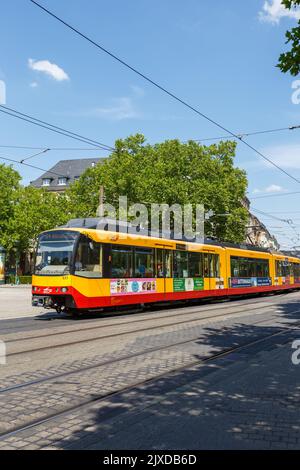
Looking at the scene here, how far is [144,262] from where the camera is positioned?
1712cm

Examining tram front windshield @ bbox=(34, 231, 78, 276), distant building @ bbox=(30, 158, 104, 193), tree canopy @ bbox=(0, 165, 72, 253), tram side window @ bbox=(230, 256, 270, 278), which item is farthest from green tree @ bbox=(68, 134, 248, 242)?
distant building @ bbox=(30, 158, 104, 193)

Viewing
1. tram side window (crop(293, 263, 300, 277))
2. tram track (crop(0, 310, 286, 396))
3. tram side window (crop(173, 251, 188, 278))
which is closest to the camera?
tram track (crop(0, 310, 286, 396))

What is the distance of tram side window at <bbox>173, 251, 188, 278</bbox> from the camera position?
1920 centimetres

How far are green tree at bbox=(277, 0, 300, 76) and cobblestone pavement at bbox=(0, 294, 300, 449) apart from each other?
4.92 m

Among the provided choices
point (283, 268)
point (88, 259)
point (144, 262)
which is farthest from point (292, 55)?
point (283, 268)

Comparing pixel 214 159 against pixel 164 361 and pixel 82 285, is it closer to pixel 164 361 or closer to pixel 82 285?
pixel 82 285

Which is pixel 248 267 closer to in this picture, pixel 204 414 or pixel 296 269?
pixel 296 269

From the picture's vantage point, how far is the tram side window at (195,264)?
2039 cm

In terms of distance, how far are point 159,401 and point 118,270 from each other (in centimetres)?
1040

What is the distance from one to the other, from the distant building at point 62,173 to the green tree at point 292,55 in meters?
68.5

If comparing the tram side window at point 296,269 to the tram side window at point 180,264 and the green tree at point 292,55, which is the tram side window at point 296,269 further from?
the green tree at point 292,55

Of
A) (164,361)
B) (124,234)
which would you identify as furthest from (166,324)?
(164,361)

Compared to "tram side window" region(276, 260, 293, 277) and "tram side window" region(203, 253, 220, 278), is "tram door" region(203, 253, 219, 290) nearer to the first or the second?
"tram side window" region(203, 253, 220, 278)
